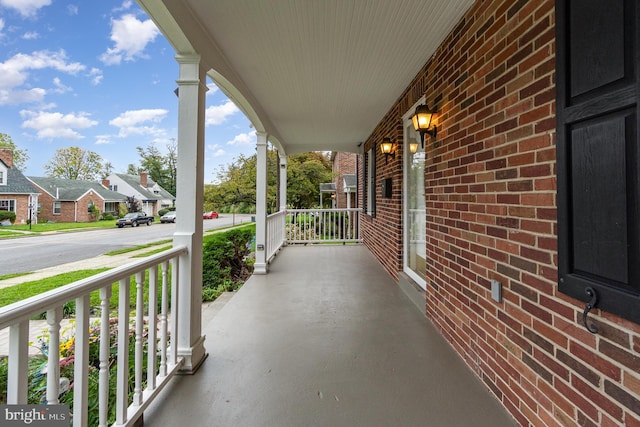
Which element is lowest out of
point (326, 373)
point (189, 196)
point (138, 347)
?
point (326, 373)

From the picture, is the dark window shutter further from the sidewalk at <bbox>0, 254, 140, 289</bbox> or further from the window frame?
the window frame

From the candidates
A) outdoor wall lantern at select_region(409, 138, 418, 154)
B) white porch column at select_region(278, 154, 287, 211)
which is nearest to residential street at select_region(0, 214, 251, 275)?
outdoor wall lantern at select_region(409, 138, 418, 154)

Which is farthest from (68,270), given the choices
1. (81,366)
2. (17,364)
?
(17,364)

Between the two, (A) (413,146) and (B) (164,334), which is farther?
(A) (413,146)

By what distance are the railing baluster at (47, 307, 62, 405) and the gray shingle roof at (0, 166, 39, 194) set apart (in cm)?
128

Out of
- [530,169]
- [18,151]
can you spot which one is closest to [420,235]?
[530,169]

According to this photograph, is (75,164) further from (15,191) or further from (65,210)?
(15,191)

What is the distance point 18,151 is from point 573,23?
313 centimetres

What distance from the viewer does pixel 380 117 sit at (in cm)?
512

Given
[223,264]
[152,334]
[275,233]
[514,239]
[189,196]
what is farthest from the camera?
[275,233]

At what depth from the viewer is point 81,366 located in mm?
1236

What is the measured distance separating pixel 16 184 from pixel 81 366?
1.53 metres

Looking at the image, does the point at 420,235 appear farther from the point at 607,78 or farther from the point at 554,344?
the point at 607,78

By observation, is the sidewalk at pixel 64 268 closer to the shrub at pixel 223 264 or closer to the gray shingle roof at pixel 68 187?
the gray shingle roof at pixel 68 187
